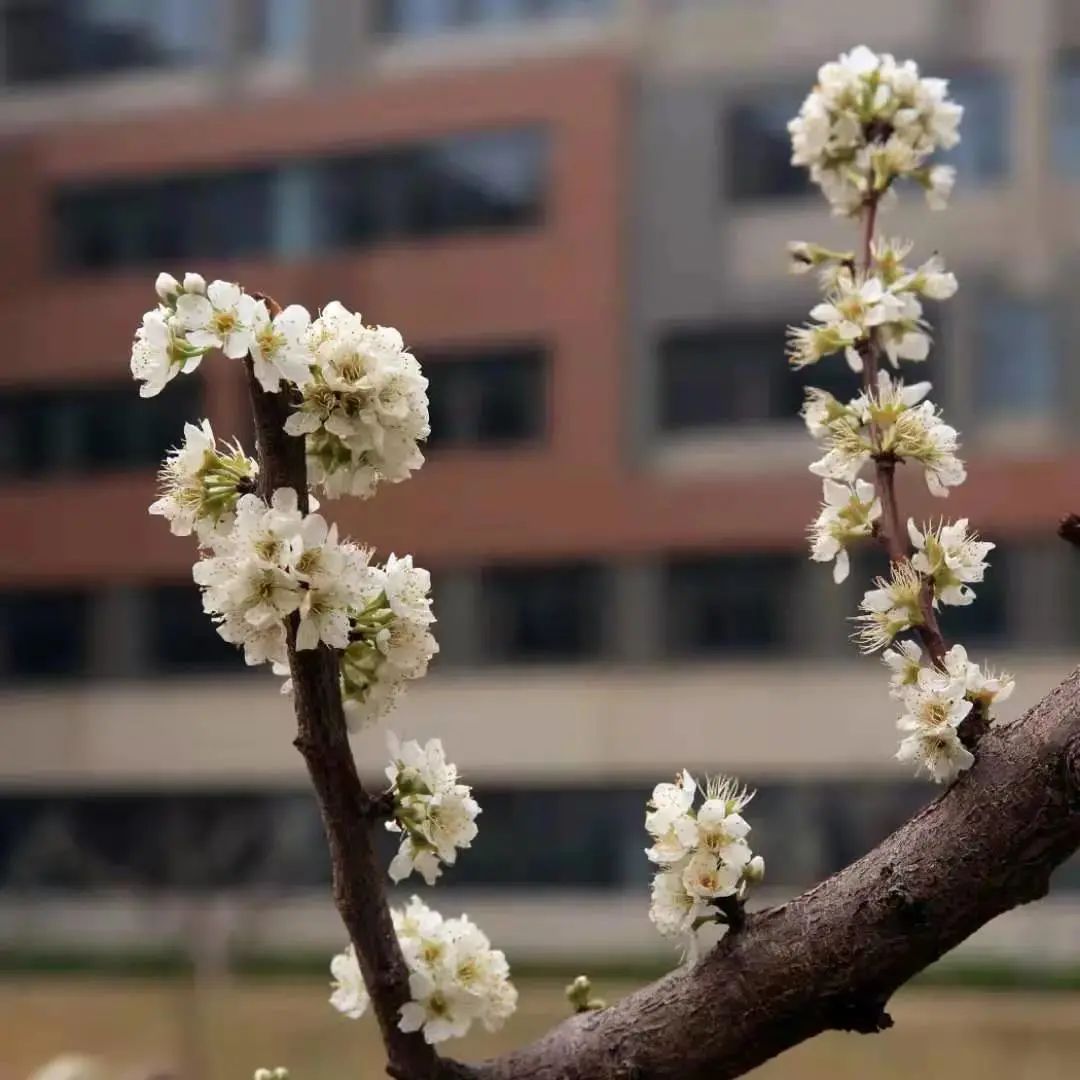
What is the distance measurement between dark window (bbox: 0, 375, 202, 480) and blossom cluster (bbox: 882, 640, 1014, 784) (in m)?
1.97

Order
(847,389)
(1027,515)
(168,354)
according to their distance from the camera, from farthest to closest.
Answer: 1. (1027,515)
2. (847,389)
3. (168,354)

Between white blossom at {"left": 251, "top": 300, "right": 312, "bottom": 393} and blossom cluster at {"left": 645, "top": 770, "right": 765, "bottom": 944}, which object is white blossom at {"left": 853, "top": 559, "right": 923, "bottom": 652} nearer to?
blossom cluster at {"left": 645, "top": 770, "right": 765, "bottom": 944}

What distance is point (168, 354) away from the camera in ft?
1.03

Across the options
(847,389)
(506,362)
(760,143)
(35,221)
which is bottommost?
(847,389)

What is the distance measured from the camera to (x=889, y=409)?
38 cm

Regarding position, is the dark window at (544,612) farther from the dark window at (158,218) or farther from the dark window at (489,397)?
the dark window at (158,218)

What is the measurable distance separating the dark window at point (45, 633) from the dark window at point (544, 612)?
0.65 metres

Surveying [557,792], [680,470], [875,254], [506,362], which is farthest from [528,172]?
[875,254]

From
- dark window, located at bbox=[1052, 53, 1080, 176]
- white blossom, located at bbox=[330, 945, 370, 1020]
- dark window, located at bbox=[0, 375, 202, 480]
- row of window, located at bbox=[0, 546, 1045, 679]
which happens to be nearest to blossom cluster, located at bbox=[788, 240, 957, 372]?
white blossom, located at bbox=[330, 945, 370, 1020]

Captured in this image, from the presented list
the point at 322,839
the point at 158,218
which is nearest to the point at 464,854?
the point at 322,839

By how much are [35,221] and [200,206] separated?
275 millimetres

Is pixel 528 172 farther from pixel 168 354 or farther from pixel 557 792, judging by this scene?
pixel 168 354

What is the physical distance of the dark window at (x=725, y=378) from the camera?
1994 millimetres

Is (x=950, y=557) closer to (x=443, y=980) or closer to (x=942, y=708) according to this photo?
(x=942, y=708)
